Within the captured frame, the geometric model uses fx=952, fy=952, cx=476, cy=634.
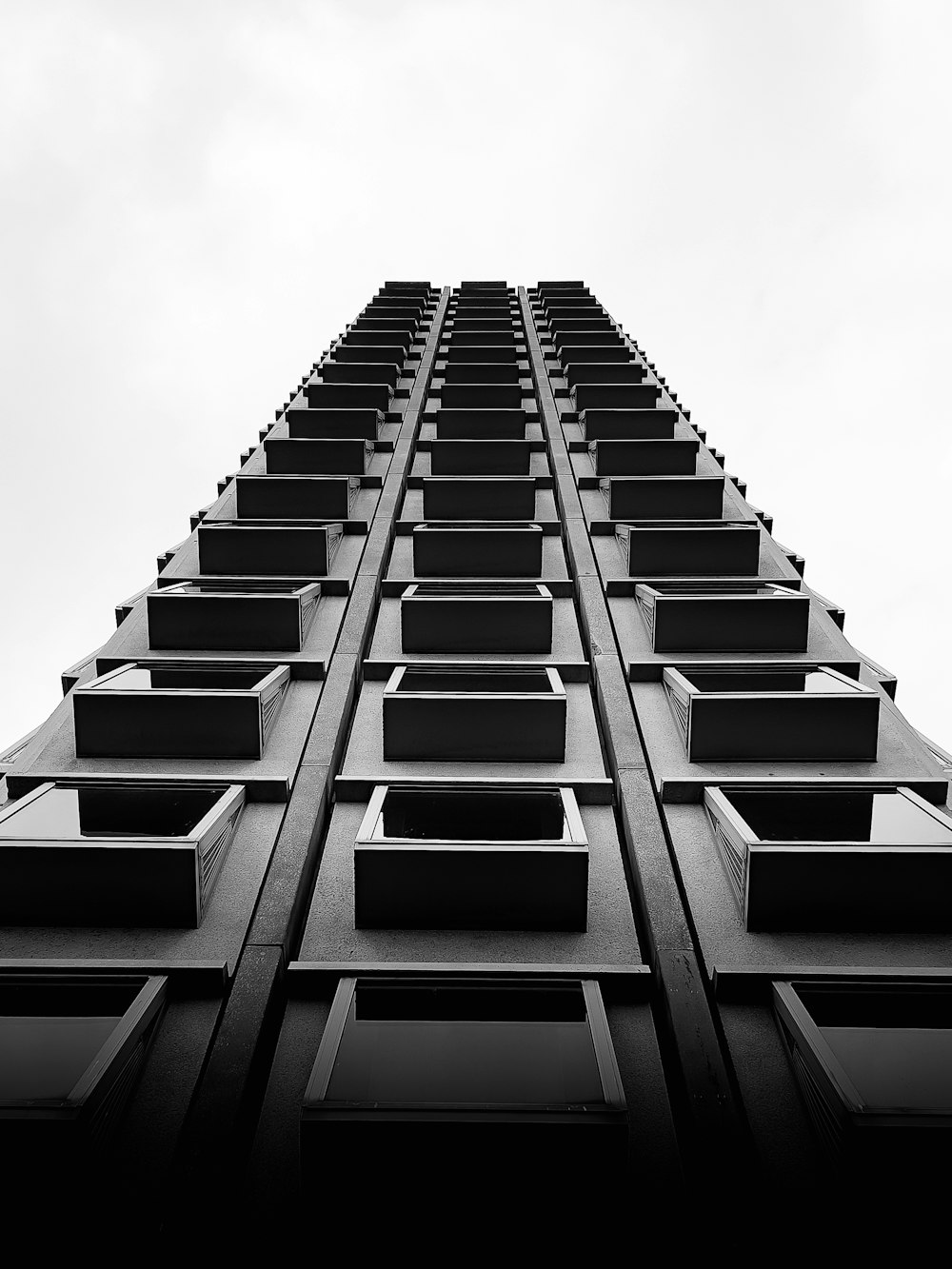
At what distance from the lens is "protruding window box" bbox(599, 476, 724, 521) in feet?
69.4

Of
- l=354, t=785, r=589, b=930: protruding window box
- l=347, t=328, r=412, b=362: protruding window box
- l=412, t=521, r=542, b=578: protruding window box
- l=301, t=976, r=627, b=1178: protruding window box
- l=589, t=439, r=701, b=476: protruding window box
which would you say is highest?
l=347, t=328, r=412, b=362: protruding window box

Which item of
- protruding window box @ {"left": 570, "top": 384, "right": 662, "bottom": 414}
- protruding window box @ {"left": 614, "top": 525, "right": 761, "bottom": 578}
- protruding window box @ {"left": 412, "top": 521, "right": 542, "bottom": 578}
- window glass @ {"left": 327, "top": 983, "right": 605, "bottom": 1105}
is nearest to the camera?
window glass @ {"left": 327, "top": 983, "right": 605, "bottom": 1105}

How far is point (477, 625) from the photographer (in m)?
16.4

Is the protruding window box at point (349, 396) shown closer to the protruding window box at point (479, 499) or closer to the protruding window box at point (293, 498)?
the protruding window box at point (293, 498)

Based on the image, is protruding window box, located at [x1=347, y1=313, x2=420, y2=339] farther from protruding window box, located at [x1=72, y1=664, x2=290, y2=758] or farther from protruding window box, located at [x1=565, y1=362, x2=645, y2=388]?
protruding window box, located at [x1=72, y1=664, x2=290, y2=758]

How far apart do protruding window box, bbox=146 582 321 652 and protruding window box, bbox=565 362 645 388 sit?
1787cm

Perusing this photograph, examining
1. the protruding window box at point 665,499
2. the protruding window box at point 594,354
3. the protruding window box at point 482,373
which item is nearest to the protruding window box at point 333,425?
the protruding window box at point 482,373

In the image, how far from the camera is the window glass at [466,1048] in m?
7.81

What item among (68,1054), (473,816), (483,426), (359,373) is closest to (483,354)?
(359,373)

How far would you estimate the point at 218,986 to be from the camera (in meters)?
9.62

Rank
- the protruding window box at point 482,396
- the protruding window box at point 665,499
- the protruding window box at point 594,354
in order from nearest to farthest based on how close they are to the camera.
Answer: the protruding window box at point 665,499 < the protruding window box at point 482,396 < the protruding window box at point 594,354

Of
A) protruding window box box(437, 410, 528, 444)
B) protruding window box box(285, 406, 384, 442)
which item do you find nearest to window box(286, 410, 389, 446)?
protruding window box box(285, 406, 384, 442)

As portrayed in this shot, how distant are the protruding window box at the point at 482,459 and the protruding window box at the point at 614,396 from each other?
5.36 m

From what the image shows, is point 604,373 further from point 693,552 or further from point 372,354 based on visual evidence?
point 693,552
